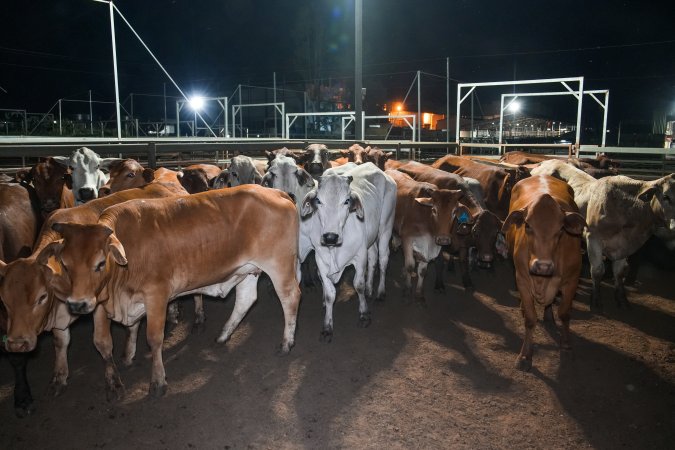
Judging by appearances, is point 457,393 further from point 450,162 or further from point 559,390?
point 450,162

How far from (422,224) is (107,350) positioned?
4421 millimetres

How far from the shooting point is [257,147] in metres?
9.64

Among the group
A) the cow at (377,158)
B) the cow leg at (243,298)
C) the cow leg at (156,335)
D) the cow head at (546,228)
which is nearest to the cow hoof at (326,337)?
the cow leg at (243,298)

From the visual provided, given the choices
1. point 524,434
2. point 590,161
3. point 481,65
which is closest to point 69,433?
point 524,434

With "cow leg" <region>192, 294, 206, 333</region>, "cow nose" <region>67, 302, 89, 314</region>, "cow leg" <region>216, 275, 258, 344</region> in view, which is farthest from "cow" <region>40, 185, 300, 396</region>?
"cow leg" <region>192, 294, 206, 333</region>

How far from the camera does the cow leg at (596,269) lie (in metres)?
6.75

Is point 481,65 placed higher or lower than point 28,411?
higher

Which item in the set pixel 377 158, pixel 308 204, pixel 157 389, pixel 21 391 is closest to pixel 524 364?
pixel 308 204

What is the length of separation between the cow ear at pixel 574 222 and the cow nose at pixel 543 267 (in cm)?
41

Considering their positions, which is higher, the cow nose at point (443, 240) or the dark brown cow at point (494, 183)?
the dark brown cow at point (494, 183)

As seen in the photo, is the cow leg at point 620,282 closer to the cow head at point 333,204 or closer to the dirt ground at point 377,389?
the dirt ground at point 377,389

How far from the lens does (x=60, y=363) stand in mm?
4492

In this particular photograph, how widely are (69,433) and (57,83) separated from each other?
30.8 meters

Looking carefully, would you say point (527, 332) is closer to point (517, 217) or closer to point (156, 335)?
point (517, 217)
